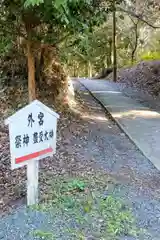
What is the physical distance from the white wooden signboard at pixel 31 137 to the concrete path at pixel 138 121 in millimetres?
2620

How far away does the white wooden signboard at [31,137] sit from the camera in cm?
452

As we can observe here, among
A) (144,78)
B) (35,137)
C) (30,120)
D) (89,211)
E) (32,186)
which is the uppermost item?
(30,120)

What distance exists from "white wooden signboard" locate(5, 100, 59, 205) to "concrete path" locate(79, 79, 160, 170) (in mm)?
2620

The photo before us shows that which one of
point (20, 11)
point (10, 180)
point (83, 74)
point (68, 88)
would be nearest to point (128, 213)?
point (10, 180)

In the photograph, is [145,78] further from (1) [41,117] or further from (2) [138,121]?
(1) [41,117]

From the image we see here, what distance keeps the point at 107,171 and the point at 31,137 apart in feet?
7.20

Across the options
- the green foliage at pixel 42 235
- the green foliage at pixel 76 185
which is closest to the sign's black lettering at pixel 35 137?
the green foliage at pixel 76 185

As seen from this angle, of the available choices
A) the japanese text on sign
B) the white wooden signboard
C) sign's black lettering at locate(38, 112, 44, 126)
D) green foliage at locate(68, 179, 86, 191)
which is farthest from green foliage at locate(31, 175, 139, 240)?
sign's black lettering at locate(38, 112, 44, 126)

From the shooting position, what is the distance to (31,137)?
4.71 m

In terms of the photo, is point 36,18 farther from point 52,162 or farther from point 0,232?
point 0,232

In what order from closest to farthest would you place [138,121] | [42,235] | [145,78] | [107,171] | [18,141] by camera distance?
[42,235]
[18,141]
[107,171]
[138,121]
[145,78]

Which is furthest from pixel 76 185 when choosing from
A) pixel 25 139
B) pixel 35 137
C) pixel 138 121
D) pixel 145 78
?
pixel 145 78

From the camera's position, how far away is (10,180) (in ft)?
20.5

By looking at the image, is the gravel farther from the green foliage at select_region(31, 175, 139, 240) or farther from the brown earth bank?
the brown earth bank
